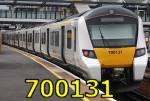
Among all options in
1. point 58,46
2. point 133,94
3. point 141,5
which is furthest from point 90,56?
point 141,5

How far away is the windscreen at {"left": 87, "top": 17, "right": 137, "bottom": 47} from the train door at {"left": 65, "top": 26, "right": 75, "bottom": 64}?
1.49m

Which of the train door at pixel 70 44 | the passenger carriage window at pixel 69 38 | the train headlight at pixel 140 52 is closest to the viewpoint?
the train headlight at pixel 140 52

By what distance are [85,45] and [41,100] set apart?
547 cm

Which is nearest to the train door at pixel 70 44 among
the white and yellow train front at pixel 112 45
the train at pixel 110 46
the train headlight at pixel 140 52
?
the train at pixel 110 46

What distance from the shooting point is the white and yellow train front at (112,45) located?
1521 cm

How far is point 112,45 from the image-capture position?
1553 cm

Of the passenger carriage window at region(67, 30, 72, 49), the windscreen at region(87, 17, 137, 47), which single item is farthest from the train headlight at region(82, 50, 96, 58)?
the passenger carriage window at region(67, 30, 72, 49)

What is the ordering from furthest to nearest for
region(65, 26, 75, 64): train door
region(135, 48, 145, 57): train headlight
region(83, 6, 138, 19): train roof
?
region(65, 26, 75, 64): train door, region(83, 6, 138, 19): train roof, region(135, 48, 145, 57): train headlight

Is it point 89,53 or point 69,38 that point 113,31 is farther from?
point 69,38

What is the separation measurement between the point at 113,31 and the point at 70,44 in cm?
258

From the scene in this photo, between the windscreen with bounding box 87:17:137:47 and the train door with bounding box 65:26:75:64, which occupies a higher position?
the windscreen with bounding box 87:17:137:47

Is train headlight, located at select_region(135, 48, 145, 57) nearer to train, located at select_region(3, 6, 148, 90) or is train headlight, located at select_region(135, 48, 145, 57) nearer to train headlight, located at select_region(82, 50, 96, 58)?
train, located at select_region(3, 6, 148, 90)

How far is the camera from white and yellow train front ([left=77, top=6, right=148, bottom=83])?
15211 millimetres

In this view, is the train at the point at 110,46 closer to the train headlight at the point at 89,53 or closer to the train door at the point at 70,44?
the train headlight at the point at 89,53
